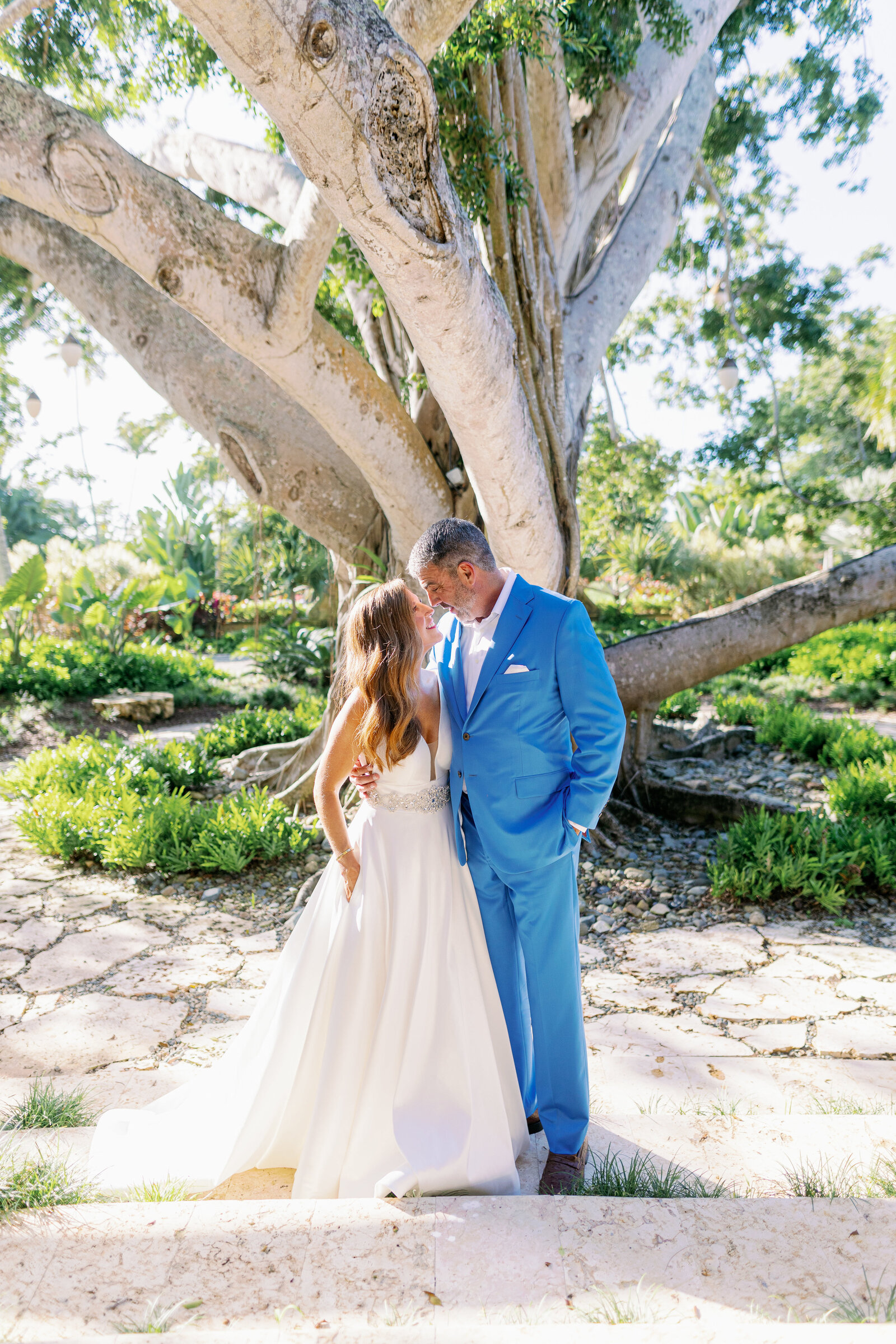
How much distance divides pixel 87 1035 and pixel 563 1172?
1984 mm

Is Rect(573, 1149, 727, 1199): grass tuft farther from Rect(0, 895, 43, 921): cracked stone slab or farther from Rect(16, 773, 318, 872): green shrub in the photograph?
Rect(0, 895, 43, 921): cracked stone slab

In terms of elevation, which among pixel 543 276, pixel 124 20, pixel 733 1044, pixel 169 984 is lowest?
pixel 169 984

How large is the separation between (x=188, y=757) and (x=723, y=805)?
402 centimetres

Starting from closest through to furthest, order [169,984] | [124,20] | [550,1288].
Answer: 1. [550,1288]
2. [169,984]
3. [124,20]

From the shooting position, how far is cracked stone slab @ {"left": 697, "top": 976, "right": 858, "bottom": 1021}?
346cm

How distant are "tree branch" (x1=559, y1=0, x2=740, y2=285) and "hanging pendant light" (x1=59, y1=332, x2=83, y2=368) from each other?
6.76 meters

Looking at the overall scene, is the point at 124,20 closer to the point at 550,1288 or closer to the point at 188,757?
the point at 188,757

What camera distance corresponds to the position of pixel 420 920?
2461 millimetres

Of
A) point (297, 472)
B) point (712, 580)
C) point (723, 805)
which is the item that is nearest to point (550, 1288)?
point (723, 805)

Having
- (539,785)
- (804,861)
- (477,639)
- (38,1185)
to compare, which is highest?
(477,639)

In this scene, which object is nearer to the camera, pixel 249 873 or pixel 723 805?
pixel 249 873

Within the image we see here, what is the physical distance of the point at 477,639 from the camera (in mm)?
2666

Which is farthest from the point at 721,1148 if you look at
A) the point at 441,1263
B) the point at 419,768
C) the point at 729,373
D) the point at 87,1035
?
the point at 729,373

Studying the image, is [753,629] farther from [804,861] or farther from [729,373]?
[729,373]
